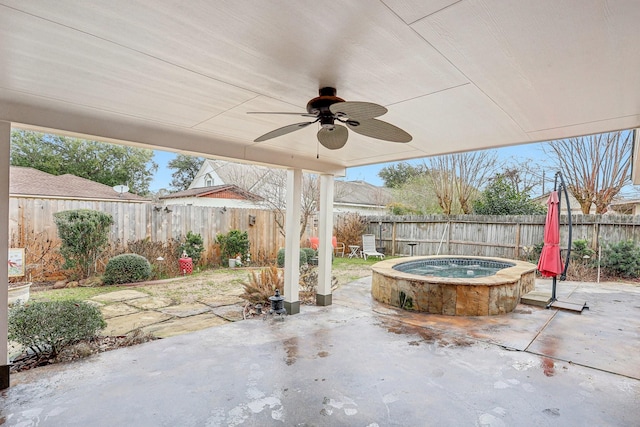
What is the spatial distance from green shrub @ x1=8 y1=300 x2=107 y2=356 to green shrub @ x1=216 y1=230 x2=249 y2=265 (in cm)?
535


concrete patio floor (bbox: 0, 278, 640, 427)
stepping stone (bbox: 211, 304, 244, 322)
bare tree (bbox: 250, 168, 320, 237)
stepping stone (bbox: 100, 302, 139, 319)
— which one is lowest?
stepping stone (bbox: 211, 304, 244, 322)

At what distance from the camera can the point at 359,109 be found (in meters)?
2.02

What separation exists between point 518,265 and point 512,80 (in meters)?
5.91

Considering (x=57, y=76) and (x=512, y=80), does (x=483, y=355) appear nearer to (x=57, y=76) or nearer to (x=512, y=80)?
(x=512, y=80)

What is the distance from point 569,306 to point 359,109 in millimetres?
5454

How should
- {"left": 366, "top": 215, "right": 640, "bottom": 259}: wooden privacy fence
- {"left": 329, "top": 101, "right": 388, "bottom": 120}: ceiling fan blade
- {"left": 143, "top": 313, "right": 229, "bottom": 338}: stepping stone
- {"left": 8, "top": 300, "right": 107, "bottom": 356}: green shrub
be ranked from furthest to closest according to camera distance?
{"left": 366, "top": 215, "right": 640, "bottom": 259}: wooden privacy fence < {"left": 143, "top": 313, "right": 229, "bottom": 338}: stepping stone < {"left": 8, "top": 300, "right": 107, "bottom": 356}: green shrub < {"left": 329, "top": 101, "right": 388, "bottom": 120}: ceiling fan blade

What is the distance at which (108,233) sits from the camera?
7207mm

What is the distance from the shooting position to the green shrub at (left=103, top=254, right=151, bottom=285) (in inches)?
265

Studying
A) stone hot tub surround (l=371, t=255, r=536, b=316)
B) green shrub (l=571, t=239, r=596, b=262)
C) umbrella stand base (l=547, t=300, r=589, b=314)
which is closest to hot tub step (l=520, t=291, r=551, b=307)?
umbrella stand base (l=547, t=300, r=589, b=314)

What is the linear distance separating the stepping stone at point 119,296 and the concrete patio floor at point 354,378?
95.6 inches

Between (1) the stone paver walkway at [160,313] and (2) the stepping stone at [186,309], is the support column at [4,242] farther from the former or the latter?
(2) the stepping stone at [186,309]

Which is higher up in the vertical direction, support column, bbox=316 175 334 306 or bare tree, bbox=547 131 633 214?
bare tree, bbox=547 131 633 214

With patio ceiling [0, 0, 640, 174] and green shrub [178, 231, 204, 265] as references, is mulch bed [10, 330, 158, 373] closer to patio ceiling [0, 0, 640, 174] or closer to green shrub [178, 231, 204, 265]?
patio ceiling [0, 0, 640, 174]

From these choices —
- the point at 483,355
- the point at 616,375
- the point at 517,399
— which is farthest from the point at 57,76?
the point at 616,375
